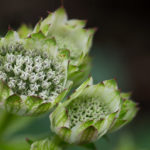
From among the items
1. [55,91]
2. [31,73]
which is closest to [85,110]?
[55,91]

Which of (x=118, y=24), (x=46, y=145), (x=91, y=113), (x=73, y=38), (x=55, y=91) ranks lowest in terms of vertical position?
(x=118, y=24)

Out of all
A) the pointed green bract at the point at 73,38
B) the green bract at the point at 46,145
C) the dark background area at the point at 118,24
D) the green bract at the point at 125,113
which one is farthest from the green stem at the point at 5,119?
the dark background area at the point at 118,24

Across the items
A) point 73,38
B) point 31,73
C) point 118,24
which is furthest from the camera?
point 118,24

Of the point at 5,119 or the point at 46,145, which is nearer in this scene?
the point at 46,145

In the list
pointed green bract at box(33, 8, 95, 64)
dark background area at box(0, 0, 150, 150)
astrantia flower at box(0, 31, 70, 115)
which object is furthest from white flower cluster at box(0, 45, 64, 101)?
dark background area at box(0, 0, 150, 150)

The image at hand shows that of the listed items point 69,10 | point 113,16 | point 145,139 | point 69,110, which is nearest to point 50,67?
point 69,110

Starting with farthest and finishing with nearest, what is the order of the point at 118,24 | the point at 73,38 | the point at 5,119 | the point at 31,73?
the point at 118,24
the point at 73,38
the point at 5,119
the point at 31,73

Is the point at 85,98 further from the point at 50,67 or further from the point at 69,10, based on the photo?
the point at 69,10

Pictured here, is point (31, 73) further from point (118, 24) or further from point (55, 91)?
point (118, 24)
